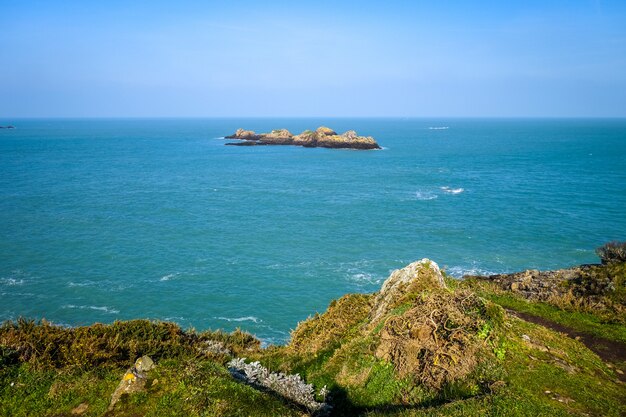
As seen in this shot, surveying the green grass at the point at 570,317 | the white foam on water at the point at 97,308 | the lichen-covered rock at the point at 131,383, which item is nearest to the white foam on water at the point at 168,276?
the white foam on water at the point at 97,308

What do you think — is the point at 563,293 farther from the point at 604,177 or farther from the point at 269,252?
the point at 604,177

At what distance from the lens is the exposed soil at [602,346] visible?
48.2ft

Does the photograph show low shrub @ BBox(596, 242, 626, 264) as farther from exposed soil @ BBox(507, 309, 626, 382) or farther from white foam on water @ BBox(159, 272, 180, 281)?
white foam on water @ BBox(159, 272, 180, 281)

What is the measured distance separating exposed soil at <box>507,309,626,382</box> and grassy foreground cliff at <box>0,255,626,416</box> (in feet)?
0.55

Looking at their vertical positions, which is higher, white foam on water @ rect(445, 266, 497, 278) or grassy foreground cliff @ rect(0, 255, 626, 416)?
grassy foreground cliff @ rect(0, 255, 626, 416)

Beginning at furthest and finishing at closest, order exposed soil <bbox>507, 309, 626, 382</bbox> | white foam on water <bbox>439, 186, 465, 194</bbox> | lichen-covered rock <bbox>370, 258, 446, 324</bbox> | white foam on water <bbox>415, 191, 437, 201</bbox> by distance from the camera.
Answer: white foam on water <bbox>439, 186, 465, 194</bbox> → white foam on water <bbox>415, 191, 437, 201</bbox> → lichen-covered rock <bbox>370, 258, 446, 324</bbox> → exposed soil <bbox>507, 309, 626, 382</bbox>

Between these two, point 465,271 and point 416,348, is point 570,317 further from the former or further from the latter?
point 465,271

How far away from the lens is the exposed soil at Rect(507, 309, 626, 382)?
1469 cm

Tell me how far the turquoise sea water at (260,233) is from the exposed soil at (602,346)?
57.6 ft

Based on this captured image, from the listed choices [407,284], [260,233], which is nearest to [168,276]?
[260,233]

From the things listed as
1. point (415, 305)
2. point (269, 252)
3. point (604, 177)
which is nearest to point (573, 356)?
point (415, 305)

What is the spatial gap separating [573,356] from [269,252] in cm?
3505

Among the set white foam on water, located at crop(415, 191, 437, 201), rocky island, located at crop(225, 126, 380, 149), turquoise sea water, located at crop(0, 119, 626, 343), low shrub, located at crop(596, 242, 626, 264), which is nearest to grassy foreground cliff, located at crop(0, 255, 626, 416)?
low shrub, located at crop(596, 242, 626, 264)

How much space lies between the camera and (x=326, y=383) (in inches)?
526
